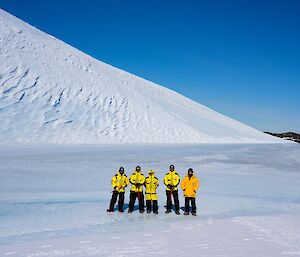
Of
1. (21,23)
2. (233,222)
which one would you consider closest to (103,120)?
(21,23)

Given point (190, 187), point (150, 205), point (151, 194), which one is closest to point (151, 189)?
point (151, 194)

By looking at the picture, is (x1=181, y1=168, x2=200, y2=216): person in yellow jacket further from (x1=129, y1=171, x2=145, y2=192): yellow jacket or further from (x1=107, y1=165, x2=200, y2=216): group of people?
(x1=129, y1=171, x2=145, y2=192): yellow jacket

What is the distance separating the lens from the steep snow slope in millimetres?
37625

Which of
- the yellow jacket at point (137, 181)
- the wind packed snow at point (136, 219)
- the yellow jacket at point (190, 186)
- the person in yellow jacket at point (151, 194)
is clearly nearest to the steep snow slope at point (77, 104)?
the wind packed snow at point (136, 219)

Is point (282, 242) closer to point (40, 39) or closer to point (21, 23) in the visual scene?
point (40, 39)

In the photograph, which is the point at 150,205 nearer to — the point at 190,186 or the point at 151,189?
the point at 151,189

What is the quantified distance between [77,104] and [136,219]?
3644 centimetres

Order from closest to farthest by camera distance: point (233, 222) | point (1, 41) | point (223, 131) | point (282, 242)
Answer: point (282, 242) < point (233, 222) < point (1, 41) < point (223, 131)

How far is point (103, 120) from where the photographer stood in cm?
4284

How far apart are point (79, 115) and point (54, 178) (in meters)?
27.7

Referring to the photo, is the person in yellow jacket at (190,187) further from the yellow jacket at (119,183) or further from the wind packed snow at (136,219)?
the yellow jacket at (119,183)

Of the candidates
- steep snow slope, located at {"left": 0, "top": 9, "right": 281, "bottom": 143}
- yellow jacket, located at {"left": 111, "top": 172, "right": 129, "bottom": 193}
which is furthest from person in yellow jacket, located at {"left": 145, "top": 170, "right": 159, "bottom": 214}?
steep snow slope, located at {"left": 0, "top": 9, "right": 281, "bottom": 143}

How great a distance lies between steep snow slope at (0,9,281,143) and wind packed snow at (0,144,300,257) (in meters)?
20.5

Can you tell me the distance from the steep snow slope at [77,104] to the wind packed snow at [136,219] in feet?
67.2
